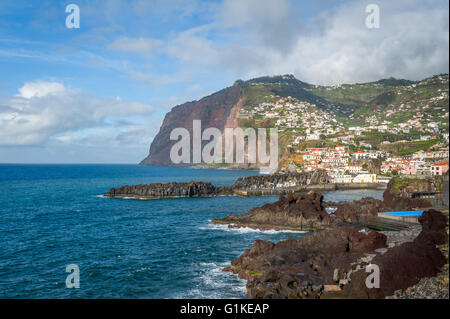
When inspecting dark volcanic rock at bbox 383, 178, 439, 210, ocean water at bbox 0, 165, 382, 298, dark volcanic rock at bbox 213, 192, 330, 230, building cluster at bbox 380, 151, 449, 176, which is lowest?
ocean water at bbox 0, 165, 382, 298

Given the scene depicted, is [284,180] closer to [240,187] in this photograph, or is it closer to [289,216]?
[240,187]

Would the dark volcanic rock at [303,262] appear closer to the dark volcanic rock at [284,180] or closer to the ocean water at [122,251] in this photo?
the ocean water at [122,251]

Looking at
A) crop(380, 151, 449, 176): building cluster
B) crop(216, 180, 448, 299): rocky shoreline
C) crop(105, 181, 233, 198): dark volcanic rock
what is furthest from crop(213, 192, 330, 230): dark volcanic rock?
crop(380, 151, 449, 176): building cluster


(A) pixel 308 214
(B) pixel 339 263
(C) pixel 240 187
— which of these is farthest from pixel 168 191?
(B) pixel 339 263

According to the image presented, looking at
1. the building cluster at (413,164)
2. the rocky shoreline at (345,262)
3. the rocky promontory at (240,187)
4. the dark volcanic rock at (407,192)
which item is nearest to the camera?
Result: the rocky shoreline at (345,262)

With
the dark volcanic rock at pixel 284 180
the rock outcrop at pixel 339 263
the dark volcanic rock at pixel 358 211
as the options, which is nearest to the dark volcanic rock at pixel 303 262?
the rock outcrop at pixel 339 263

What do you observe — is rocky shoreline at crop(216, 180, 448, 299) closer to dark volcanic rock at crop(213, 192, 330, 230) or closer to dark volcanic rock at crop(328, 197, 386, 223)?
dark volcanic rock at crop(328, 197, 386, 223)
